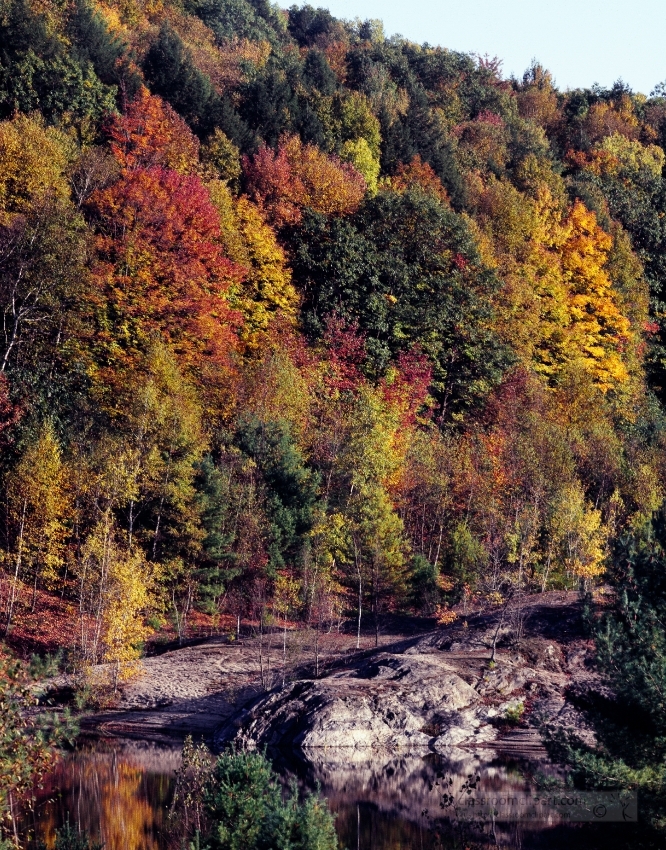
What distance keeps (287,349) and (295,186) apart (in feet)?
56.1

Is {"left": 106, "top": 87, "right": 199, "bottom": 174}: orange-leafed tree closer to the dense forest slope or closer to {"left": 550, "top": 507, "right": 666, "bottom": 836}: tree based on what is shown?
the dense forest slope

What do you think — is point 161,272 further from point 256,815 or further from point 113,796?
point 256,815

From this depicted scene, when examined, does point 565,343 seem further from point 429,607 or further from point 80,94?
point 80,94

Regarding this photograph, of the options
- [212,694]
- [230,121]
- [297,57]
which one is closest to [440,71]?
[297,57]

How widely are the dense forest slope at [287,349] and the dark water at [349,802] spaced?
345 inches

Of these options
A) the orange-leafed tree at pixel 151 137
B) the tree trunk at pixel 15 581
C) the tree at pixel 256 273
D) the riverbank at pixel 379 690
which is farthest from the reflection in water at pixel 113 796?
the orange-leafed tree at pixel 151 137

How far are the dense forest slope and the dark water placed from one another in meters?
8.77

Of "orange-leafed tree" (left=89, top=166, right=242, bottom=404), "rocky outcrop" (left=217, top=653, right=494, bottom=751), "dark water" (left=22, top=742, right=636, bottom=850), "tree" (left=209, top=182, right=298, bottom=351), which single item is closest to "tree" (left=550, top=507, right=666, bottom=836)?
"dark water" (left=22, top=742, right=636, bottom=850)

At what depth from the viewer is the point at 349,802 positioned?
33.0 metres

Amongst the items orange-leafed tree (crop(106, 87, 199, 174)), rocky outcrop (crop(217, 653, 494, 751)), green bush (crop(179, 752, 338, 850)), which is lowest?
green bush (crop(179, 752, 338, 850))

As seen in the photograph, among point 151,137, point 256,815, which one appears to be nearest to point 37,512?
point 256,815

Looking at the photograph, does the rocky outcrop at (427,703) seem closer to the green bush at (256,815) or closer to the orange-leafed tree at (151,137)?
the green bush at (256,815)

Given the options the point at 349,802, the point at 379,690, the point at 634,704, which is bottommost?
the point at 349,802

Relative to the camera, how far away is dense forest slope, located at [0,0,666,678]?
53.6m
